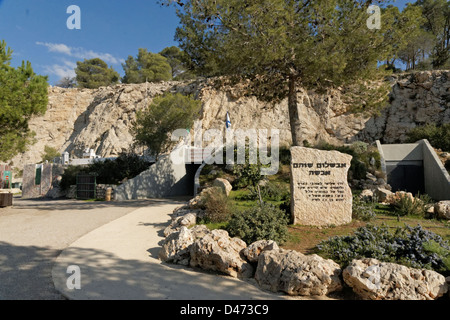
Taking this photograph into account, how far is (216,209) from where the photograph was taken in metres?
8.45

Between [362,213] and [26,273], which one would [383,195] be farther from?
[26,273]

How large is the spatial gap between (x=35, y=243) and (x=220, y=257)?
5.15m

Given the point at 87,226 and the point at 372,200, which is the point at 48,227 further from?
the point at 372,200

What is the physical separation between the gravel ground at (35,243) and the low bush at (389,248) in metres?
5.01

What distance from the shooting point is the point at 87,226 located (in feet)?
28.6

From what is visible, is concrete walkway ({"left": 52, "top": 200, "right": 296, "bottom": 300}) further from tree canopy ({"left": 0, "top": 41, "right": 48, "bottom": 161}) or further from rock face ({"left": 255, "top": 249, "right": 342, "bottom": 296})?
tree canopy ({"left": 0, "top": 41, "right": 48, "bottom": 161})

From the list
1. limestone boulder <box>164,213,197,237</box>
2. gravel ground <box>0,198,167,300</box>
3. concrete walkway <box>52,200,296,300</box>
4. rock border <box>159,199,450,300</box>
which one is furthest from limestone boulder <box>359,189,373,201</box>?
gravel ground <box>0,198,167,300</box>

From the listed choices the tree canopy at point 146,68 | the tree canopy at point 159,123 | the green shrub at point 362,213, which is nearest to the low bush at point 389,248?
the green shrub at point 362,213

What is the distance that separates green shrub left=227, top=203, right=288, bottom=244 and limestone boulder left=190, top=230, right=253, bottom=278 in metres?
0.78

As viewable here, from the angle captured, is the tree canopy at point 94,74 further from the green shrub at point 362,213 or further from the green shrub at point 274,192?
the green shrub at point 362,213

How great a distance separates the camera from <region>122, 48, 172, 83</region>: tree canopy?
49531 millimetres

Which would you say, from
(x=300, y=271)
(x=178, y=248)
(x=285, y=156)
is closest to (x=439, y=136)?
(x=285, y=156)

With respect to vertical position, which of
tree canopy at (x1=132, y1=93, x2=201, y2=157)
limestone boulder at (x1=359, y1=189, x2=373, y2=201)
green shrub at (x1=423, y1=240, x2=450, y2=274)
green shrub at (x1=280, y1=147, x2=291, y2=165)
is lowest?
green shrub at (x1=423, y1=240, x2=450, y2=274)

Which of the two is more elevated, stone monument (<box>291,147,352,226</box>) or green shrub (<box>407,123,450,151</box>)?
green shrub (<box>407,123,450,151</box>)
